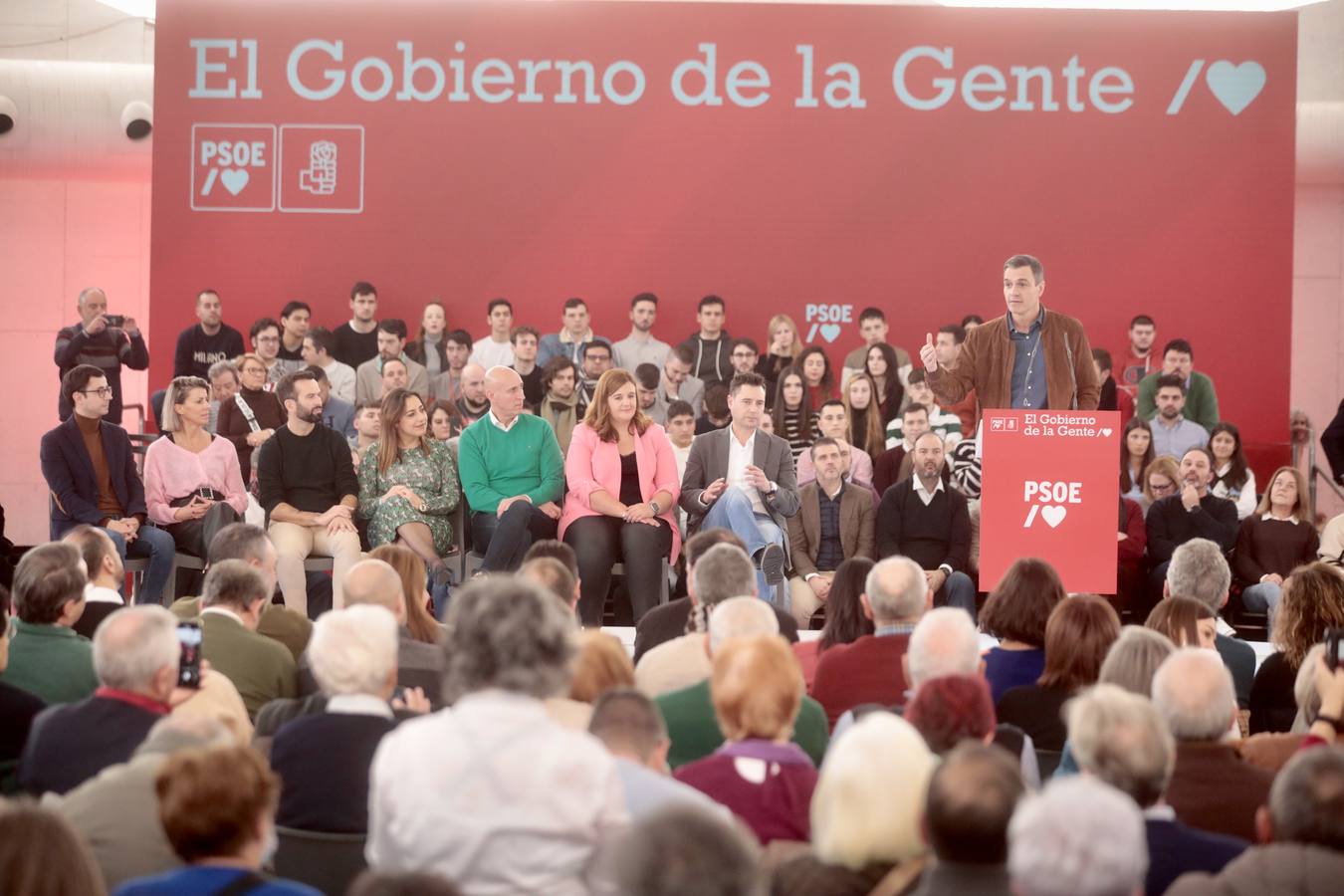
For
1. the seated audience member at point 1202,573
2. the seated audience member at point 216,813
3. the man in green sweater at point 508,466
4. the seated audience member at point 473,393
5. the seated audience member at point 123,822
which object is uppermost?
the seated audience member at point 473,393

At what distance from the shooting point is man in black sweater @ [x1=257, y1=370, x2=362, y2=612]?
6449 millimetres

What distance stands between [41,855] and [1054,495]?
4154 millimetres

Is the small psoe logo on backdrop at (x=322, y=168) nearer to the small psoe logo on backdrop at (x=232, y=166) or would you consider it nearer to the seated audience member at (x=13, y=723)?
the small psoe logo on backdrop at (x=232, y=166)

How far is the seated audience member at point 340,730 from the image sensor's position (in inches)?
110

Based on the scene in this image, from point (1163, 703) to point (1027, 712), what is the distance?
2.20 ft

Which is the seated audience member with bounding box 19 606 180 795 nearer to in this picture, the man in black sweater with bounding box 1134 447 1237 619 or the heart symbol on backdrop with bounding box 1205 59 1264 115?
the man in black sweater with bounding box 1134 447 1237 619

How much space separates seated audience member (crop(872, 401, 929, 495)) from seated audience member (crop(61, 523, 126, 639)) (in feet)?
12.6

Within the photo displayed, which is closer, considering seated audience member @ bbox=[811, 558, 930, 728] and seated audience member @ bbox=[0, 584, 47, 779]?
seated audience member @ bbox=[0, 584, 47, 779]

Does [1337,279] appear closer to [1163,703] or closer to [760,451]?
[760,451]

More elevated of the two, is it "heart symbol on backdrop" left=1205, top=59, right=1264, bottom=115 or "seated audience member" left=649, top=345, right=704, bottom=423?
"heart symbol on backdrop" left=1205, top=59, right=1264, bottom=115

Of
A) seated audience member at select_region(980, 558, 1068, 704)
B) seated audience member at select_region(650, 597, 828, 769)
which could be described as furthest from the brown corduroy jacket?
seated audience member at select_region(650, 597, 828, 769)

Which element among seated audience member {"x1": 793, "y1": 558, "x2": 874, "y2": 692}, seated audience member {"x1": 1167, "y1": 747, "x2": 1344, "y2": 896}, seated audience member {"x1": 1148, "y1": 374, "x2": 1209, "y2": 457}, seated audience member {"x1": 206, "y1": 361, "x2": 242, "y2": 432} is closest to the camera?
seated audience member {"x1": 1167, "y1": 747, "x2": 1344, "y2": 896}

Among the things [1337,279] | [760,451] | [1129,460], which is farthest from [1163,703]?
[1337,279]

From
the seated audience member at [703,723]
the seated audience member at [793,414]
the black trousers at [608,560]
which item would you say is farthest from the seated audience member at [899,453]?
the seated audience member at [703,723]
